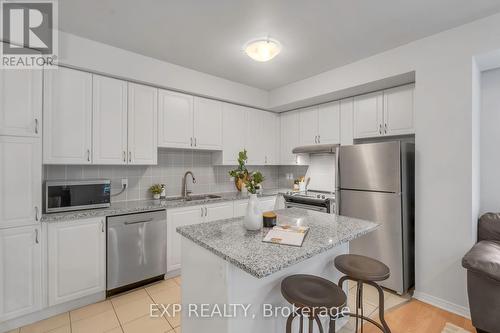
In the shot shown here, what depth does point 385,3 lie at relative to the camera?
1821 mm

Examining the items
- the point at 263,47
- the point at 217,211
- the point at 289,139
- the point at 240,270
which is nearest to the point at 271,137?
the point at 289,139

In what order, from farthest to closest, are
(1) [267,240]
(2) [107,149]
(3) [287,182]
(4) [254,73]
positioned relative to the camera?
(3) [287,182] → (4) [254,73] → (2) [107,149] → (1) [267,240]

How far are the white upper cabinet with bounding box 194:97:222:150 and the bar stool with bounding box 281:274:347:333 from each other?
2343 millimetres

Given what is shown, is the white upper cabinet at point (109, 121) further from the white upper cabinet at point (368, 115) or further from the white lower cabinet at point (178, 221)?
the white upper cabinet at point (368, 115)

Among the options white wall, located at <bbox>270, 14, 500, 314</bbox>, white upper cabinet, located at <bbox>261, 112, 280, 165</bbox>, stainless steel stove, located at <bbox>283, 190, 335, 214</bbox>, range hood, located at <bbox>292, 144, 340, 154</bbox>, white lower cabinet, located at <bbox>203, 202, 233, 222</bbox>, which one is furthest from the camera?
white upper cabinet, located at <bbox>261, 112, 280, 165</bbox>

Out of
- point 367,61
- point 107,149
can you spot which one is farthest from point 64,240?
point 367,61

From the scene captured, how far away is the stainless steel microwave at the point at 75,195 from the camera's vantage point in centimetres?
217

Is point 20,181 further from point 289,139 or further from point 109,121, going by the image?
point 289,139

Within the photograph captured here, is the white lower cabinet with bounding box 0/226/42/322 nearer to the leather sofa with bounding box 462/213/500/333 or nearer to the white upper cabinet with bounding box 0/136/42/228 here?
the white upper cabinet with bounding box 0/136/42/228

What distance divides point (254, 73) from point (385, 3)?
173 cm

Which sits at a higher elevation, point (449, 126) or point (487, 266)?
point (449, 126)

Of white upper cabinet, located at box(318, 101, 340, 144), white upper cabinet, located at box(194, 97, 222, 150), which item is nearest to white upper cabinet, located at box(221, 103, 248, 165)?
white upper cabinet, located at box(194, 97, 222, 150)

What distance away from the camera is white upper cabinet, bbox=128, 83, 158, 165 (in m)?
2.71

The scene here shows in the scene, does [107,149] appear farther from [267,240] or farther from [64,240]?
[267,240]
